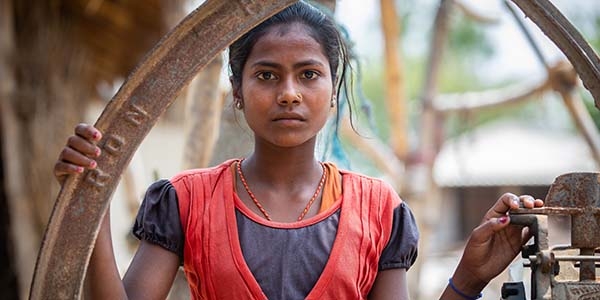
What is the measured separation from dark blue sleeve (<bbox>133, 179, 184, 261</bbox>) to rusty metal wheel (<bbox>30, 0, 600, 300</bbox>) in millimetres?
301

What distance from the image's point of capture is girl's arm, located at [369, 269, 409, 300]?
1990 millimetres

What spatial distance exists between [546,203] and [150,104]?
83 cm

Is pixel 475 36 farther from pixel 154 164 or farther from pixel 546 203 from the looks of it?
pixel 546 203

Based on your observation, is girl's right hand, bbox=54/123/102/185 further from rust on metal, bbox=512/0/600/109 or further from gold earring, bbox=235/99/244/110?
rust on metal, bbox=512/0/600/109

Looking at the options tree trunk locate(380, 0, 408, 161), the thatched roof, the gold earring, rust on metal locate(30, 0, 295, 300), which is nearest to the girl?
the gold earring

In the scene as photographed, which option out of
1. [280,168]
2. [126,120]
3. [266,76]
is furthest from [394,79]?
[126,120]

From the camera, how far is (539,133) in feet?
74.2

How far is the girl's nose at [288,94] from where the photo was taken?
6.21 feet

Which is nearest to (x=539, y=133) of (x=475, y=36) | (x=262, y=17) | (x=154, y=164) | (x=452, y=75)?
(x=475, y=36)

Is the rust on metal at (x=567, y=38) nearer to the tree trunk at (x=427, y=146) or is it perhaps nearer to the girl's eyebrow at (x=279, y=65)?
the girl's eyebrow at (x=279, y=65)

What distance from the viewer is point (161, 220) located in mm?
1969

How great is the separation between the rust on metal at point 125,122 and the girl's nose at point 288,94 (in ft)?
0.73

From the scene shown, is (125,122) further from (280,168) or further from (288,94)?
(280,168)

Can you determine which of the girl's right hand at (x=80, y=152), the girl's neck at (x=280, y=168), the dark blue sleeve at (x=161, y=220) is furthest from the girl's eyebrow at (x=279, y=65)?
the girl's right hand at (x=80, y=152)
